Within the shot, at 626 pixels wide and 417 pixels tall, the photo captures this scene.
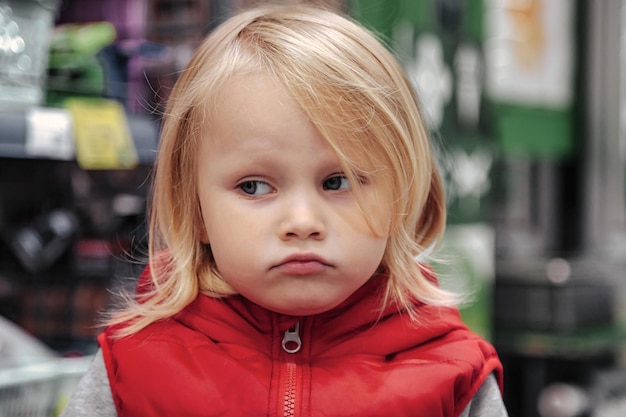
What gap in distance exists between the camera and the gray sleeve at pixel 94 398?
1.09 meters

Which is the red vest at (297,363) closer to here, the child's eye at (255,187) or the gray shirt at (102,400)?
the gray shirt at (102,400)

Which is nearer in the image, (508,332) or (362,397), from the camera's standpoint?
(362,397)

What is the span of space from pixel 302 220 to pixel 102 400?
41 cm

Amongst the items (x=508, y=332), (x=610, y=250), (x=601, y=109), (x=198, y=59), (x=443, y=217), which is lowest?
(x=508, y=332)

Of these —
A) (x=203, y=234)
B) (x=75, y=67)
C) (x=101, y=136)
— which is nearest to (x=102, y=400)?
(x=203, y=234)

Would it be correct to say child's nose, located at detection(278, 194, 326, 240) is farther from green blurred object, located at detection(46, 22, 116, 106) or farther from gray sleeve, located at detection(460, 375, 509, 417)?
green blurred object, located at detection(46, 22, 116, 106)

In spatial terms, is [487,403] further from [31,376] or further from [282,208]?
[31,376]

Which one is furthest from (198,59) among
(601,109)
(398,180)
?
(601,109)

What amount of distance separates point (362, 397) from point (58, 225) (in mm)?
1275

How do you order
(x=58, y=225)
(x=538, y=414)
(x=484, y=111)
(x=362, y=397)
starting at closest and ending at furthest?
1. (x=362, y=397)
2. (x=58, y=225)
3. (x=484, y=111)
4. (x=538, y=414)

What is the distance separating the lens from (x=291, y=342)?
1075mm

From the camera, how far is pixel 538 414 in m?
3.33

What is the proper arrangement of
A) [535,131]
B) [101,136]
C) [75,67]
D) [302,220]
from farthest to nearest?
[535,131], [75,67], [101,136], [302,220]

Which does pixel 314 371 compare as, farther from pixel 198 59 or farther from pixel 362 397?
pixel 198 59
